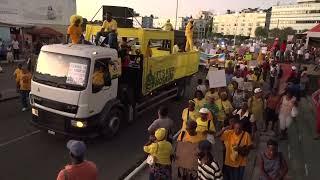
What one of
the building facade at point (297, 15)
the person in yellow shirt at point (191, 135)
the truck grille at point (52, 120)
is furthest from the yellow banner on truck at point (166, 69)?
the building facade at point (297, 15)

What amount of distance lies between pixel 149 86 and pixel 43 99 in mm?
3768

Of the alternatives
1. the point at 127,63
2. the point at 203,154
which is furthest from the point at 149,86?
the point at 203,154

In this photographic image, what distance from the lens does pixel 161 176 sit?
6746 mm

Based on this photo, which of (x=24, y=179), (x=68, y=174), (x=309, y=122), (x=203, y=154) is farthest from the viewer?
(x=309, y=122)

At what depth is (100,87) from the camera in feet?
32.8

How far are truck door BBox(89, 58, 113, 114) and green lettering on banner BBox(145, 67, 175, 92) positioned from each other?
2225 mm

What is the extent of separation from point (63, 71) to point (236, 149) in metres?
4.99

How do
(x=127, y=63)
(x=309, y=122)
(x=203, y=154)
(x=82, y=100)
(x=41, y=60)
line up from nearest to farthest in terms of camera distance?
(x=203, y=154) → (x=82, y=100) → (x=41, y=60) → (x=127, y=63) → (x=309, y=122)

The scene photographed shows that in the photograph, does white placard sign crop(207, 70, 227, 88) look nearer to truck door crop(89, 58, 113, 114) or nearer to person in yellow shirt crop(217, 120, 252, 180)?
truck door crop(89, 58, 113, 114)

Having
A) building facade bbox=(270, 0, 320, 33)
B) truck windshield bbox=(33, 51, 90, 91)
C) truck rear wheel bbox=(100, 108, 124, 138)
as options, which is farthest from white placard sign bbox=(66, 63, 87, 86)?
building facade bbox=(270, 0, 320, 33)

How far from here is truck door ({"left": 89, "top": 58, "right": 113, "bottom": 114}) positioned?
9.80 meters

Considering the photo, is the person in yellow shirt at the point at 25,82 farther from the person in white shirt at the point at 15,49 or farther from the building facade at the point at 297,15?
the building facade at the point at 297,15

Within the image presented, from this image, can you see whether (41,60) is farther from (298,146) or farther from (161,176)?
(298,146)

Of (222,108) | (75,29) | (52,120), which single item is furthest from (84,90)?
(222,108)
